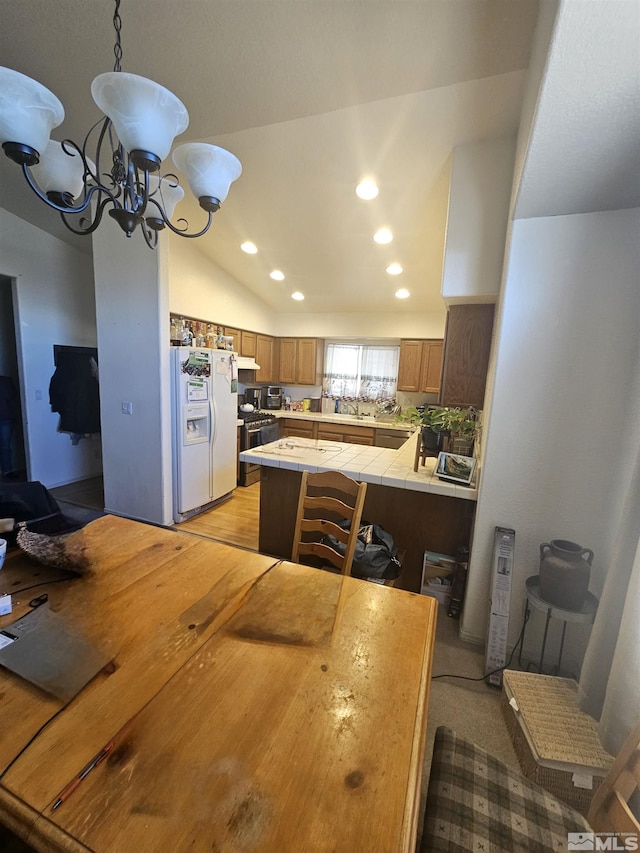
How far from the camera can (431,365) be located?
4887 millimetres

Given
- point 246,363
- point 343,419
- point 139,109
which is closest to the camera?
point 139,109

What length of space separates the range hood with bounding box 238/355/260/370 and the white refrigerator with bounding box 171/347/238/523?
0.77 metres

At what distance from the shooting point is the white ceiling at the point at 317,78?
1.59m

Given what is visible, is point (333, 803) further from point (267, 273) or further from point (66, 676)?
point (267, 273)

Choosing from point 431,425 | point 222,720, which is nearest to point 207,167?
point 222,720

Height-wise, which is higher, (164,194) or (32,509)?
(164,194)

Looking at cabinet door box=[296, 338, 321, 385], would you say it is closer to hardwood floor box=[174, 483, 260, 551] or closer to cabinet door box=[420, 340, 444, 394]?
cabinet door box=[420, 340, 444, 394]

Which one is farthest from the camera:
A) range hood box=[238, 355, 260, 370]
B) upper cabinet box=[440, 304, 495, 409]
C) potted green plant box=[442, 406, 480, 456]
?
range hood box=[238, 355, 260, 370]

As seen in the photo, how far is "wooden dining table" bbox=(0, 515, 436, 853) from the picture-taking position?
0.59 meters

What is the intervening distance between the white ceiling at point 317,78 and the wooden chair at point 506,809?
8.82 ft

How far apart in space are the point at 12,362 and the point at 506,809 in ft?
18.4

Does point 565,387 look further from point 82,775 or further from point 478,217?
point 82,775

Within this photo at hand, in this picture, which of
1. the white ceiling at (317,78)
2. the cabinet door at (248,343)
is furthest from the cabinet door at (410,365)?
the cabinet door at (248,343)

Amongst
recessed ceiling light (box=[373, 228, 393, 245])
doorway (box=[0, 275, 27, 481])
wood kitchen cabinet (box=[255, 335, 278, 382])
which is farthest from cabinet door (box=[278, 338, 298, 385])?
doorway (box=[0, 275, 27, 481])
